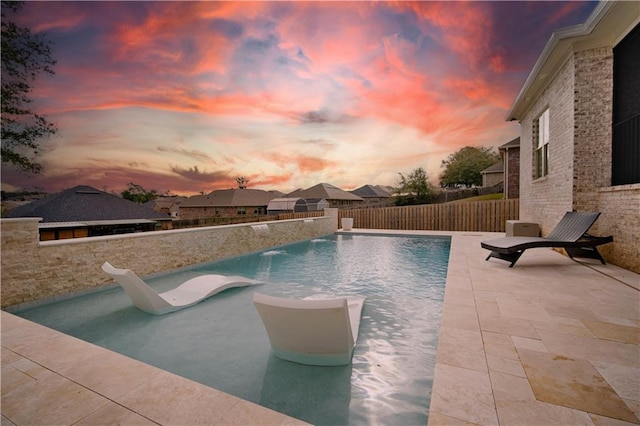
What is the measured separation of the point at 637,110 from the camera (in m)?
5.04

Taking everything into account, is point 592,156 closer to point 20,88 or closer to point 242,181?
point 20,88

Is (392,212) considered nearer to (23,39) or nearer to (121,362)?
(121,362)

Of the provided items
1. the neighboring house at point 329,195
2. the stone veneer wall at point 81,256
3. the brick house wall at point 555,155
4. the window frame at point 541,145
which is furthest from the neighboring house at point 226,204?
the window frame at point 541,145

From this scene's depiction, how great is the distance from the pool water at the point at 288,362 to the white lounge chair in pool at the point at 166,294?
0.45 feet

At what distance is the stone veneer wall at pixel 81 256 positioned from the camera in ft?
15.0

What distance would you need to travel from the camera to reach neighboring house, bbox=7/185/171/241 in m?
13.7

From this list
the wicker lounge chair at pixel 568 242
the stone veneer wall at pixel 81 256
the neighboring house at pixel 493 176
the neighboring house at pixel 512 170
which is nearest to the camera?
the stone veneer wall at pixel 81 256

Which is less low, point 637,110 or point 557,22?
point 557,22

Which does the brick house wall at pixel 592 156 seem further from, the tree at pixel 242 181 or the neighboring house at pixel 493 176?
the tree at pixel 242 181

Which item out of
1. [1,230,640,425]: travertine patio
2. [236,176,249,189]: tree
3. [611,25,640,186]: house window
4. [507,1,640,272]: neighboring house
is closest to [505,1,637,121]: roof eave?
[507,1,640,272]: neighboring house

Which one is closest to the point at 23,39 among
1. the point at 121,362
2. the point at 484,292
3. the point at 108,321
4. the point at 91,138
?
the point at 91,138

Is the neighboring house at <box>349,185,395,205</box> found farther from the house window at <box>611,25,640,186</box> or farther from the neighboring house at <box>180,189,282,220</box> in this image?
the house window at <box>611,25,640,186</box>

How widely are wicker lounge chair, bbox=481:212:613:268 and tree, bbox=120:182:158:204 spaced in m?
68.2

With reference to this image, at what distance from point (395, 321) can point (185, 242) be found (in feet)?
19.3
